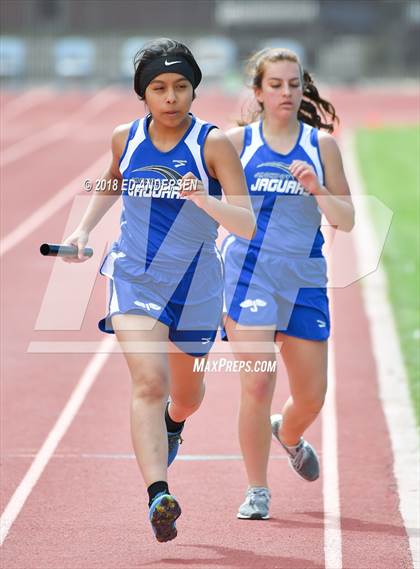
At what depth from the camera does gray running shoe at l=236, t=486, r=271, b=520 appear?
6.52 m

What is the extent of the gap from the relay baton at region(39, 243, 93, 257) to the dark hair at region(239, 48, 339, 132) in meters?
1.36

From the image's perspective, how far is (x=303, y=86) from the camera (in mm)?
6848

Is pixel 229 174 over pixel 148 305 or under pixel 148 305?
over

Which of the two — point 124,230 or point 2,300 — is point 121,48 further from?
point 124,230

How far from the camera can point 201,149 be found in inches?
223

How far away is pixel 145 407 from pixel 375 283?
945 cm

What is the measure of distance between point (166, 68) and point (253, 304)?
1335mm

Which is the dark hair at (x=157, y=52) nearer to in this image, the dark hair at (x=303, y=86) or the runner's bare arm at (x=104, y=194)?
the runner's bare arm at (x=104, y=194)

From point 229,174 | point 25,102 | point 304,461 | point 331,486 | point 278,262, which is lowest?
point 331,486

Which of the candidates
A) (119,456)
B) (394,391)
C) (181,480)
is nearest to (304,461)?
(181,480)

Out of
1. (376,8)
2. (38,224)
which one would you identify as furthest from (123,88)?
(38,224)

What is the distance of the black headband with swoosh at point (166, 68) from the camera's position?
5.55 meters

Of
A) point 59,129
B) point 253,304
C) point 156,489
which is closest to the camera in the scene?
point 156,489

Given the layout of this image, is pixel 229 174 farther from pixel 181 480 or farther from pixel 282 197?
pixel 181 480
